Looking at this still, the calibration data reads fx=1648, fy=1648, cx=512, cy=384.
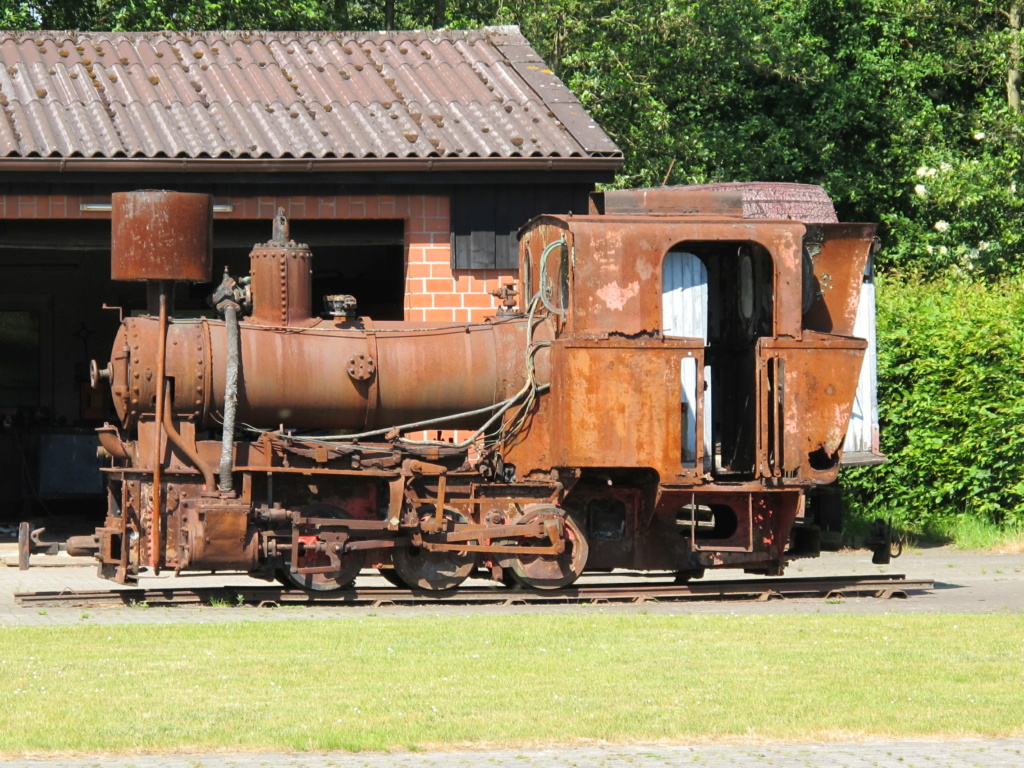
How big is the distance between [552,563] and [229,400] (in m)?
2.54

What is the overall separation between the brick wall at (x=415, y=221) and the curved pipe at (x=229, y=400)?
393cm

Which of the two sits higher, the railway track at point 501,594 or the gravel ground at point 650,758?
the railway track at point 501,594

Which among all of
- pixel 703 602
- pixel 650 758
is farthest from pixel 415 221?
pixel 650 758

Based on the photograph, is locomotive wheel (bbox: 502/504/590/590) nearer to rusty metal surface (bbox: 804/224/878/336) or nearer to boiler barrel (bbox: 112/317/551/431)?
boiler barrel (bbox: 112/317/551/431)

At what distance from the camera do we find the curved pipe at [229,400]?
11.0m

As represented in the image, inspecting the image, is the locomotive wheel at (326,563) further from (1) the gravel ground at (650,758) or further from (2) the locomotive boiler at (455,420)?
(1) the gravel ground at (650,758)

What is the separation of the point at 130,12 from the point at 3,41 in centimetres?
800

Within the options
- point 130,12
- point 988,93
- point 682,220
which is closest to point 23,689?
point 682,220

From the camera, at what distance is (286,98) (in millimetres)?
16016

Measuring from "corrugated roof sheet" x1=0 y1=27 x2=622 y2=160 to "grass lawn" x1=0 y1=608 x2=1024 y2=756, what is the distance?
595 centimetres

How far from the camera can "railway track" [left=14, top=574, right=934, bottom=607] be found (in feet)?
37.0

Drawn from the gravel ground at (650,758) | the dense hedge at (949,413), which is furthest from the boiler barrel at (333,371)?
the dense hedge at (949,413)

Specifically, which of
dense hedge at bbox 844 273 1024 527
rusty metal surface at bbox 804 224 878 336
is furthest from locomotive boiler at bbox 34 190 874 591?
dense hedge at bbox 844 273 1024 527

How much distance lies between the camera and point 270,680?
792 centimetres
